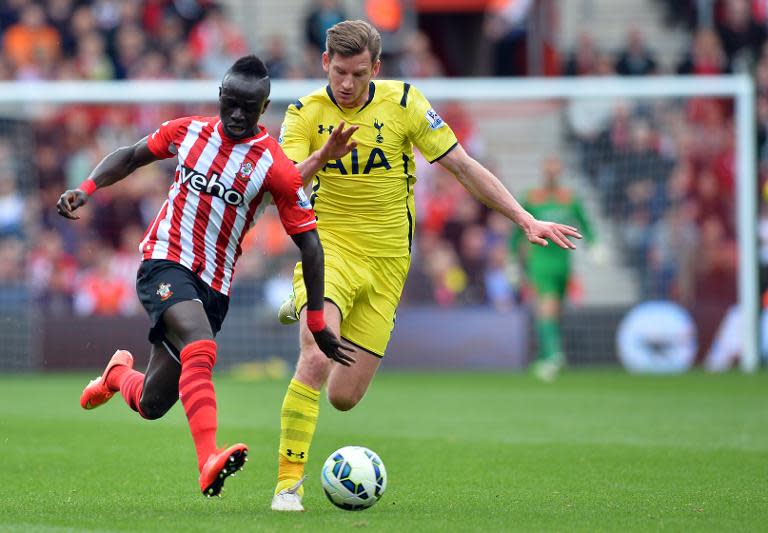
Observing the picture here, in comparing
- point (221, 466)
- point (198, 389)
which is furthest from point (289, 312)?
point (221, 466)

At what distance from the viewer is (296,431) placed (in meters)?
7.24

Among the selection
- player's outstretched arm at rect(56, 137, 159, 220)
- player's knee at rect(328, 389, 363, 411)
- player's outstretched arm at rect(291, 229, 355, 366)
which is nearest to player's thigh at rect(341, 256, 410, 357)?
player's knee at rect(328, 389, 363, 411)

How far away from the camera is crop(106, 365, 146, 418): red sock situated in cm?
747

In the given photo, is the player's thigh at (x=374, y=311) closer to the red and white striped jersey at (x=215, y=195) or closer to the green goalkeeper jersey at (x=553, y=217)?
the red and white striped jersey at (x=215, y=195)

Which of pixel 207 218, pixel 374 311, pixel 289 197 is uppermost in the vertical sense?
pixel 289 197

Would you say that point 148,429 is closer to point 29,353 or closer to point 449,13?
point 29,353

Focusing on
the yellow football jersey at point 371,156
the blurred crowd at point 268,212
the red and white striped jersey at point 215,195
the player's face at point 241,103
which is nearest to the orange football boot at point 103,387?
the red and white striped jersey at point 215,195

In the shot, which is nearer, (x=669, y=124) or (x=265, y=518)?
(x=265, y=518)

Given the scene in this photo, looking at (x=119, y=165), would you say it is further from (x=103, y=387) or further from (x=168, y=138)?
(x=103, y=387)

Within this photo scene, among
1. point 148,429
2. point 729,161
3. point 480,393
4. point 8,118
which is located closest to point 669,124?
point 729,161

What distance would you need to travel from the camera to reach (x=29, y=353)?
18.2 m

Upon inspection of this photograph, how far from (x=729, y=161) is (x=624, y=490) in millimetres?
12952

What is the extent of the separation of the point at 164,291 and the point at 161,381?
55 centimetres

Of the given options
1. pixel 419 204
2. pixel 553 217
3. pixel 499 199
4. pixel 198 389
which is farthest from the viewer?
pixel 419 204
